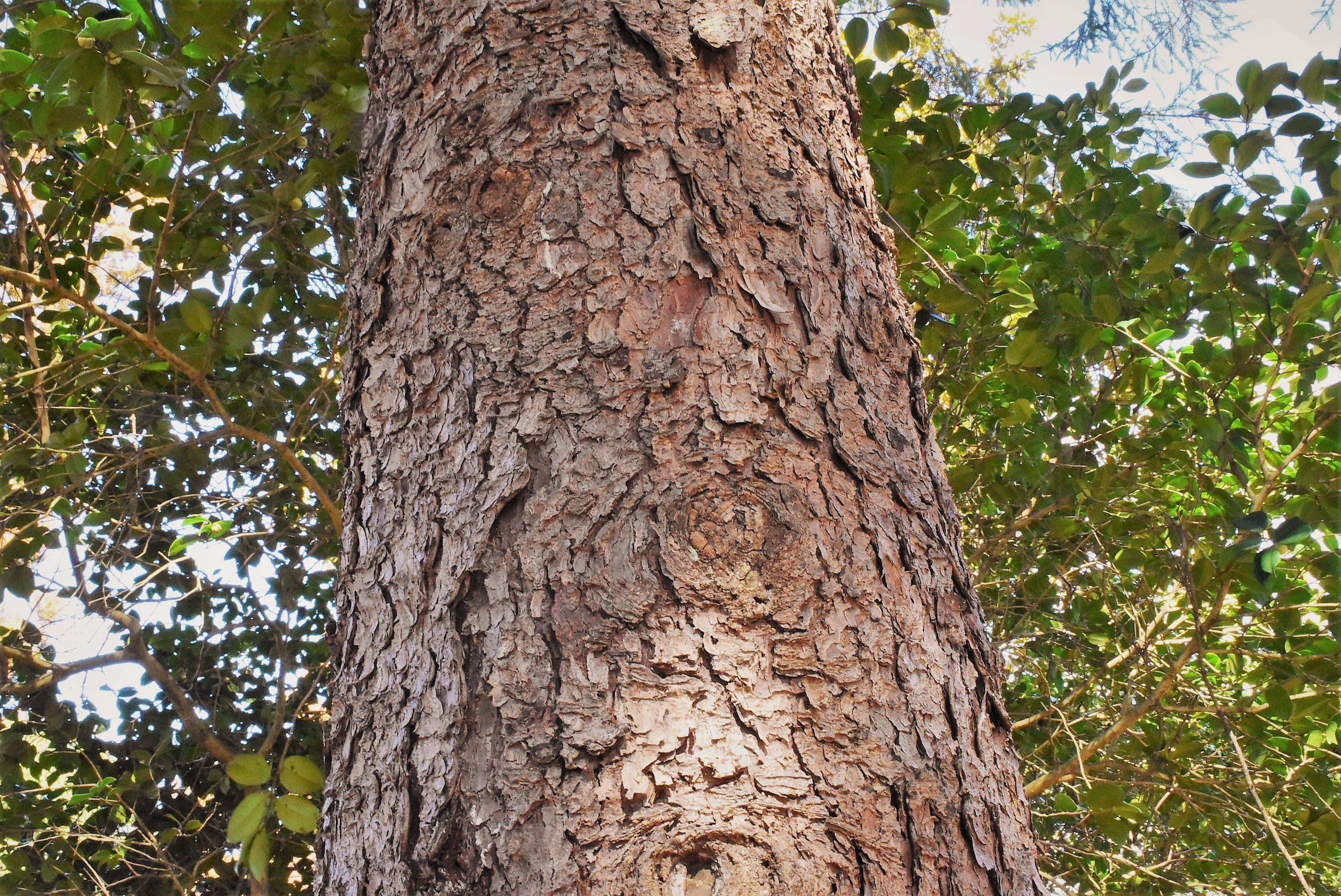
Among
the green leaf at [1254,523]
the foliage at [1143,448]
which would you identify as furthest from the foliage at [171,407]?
the green leaf at [1254,523]

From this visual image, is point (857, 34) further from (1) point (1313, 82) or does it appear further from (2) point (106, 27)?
(2) point (106, 27)

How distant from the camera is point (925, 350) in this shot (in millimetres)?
2018

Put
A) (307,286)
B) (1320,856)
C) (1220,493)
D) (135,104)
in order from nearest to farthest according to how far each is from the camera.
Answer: (135,104), (1220,493), (1320,856), (307,286)

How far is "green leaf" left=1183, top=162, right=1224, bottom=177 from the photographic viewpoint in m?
1.65

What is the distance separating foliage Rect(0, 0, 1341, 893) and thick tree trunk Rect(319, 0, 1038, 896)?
701 mm

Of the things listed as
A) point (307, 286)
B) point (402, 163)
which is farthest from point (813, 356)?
point (307, 286)

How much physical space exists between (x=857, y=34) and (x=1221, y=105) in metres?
0.70

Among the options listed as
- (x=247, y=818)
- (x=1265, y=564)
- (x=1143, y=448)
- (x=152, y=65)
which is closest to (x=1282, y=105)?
(x=1265, y=564)

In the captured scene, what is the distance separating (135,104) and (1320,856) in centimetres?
352

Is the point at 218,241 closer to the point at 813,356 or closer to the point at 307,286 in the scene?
the point at 307,286

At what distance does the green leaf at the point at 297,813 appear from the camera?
1.31 m

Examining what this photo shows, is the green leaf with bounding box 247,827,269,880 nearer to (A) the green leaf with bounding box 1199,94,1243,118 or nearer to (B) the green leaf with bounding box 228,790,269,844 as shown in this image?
(B) the green leaf with bounding box 228,790,269,844

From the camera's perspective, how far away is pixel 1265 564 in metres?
1.68

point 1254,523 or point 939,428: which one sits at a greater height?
point 939,428
